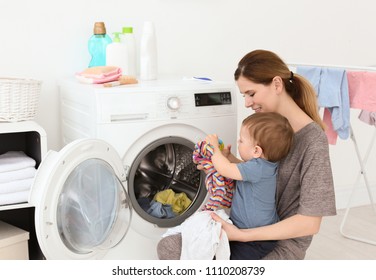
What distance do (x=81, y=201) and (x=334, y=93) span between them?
1.36m

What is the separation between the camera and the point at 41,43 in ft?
9.63

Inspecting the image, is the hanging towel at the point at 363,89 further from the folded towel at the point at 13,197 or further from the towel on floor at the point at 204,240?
the folded towel at the point at 13,197

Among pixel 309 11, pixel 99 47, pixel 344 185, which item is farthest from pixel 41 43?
pixel 344 185

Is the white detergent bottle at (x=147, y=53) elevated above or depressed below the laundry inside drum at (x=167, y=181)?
above

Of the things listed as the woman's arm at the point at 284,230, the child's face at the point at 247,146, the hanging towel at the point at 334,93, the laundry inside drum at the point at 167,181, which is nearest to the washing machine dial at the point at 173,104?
the laundry inside drum at the point at 167,181

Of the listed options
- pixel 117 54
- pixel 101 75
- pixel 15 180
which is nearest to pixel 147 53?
pixel 117 54

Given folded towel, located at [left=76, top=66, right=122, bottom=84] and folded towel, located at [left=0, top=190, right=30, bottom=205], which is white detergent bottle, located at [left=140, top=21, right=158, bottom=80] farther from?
folded towel, located at [left=0, top=190, right=30, bottom=205]

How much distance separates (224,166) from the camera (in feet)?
7.35

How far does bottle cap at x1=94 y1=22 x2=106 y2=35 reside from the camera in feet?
9.58

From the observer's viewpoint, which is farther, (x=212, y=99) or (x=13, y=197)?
(x=212, y=99)

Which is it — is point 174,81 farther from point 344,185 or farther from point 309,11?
point 344,185

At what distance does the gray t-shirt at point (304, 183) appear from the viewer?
2.17 meters

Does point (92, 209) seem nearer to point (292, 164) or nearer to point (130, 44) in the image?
point (292, 164)

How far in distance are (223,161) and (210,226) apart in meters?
0.26
